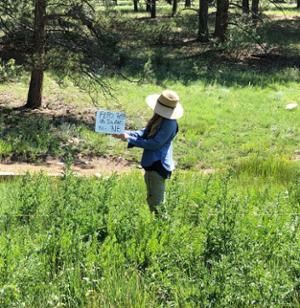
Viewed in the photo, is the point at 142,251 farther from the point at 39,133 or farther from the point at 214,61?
the point at 214,61

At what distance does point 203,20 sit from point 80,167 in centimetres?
1729

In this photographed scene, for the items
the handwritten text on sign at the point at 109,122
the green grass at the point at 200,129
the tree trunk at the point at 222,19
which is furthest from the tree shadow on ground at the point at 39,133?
the tree trunk at the point at 222,19

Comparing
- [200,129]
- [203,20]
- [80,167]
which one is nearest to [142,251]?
[80,167]

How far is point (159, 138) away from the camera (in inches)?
251

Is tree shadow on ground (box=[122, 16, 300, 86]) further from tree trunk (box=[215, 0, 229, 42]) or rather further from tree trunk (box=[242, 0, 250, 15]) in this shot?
tree trunk (box=[242, 0, 250, 15])

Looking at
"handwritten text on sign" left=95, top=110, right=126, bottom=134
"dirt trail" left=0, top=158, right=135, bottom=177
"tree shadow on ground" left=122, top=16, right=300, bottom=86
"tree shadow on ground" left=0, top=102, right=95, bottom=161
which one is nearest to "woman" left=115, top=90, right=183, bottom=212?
"handwritten text on sign" left=95, top=110, right=126, bottom=134

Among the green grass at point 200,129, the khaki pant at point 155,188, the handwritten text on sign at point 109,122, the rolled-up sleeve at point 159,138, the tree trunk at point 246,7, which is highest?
the handwritten text on sign at point 109,122

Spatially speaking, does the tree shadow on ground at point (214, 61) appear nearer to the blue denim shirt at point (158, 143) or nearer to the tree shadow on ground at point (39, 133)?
the tree shadow on ground at point (39, 133)

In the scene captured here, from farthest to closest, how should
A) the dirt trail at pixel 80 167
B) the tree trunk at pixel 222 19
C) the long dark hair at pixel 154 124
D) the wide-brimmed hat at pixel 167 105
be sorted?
1. the tree trunk at pixel 222 19
2. the dirt trail at pixel 80 167
3. the long dark hair at pixel 154 124
4. the wide-brimmed hat at pixel 167 105

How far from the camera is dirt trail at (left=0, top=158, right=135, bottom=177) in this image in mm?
10938

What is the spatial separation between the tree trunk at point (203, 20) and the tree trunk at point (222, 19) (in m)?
1.66

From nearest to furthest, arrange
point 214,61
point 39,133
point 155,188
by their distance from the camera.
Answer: point 155,188 < point 39,133 < point 214,61

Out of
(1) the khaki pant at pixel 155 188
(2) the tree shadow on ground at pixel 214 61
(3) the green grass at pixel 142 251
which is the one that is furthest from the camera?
(2) the tree shadow on ground at pixel 214 61

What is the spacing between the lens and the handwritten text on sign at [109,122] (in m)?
5.47
